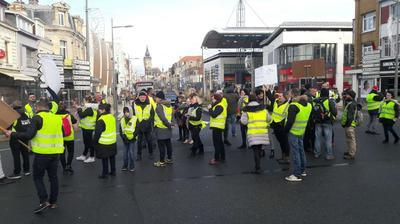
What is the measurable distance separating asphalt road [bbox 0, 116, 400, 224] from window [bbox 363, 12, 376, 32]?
30.5 m

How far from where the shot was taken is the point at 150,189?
21.6 feet

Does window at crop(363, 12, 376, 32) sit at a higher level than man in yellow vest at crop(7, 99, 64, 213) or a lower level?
higher

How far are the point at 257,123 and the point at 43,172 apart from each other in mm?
3992

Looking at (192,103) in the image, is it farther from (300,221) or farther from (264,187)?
(300,221)

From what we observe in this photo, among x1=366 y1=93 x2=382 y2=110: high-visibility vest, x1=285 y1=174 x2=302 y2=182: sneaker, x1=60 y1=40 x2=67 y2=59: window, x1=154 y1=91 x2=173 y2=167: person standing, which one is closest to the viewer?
x1=285 y1=174 x2=302 y2=182: sneaker

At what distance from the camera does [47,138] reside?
18.0 ft

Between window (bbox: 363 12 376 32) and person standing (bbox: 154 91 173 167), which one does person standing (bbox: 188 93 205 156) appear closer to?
person standing (bbox: 154 91 173 167)

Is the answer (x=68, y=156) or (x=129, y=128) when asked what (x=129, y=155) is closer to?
(x=129, y=128)

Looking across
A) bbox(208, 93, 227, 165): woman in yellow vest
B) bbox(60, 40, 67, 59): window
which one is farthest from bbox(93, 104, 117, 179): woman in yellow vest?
bbox(60, 40, 67, 59): window

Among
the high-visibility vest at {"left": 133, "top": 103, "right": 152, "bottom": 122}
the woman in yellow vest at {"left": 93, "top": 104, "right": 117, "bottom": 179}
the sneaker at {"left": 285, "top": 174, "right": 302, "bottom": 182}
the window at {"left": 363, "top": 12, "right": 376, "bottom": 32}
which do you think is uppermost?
the window at {"left": 363, "top": 12, "right": 376, "bottom": 32}

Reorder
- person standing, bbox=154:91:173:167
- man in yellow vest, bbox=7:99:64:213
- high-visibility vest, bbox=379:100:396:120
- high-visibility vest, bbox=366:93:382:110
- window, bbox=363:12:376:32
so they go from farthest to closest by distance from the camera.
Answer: window, bbox=363:12:376:32, high-visibility vest, bbox=366:93:382:110, high-visibility vest, bbox=379:100:396:120, person standing, bbox=154:91:173:167, man in yellow vest, bbox=7:99:64:213

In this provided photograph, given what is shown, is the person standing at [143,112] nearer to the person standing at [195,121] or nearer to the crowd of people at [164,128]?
the crowd of people at [164,128]

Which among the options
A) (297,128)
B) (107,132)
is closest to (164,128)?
(107,132)

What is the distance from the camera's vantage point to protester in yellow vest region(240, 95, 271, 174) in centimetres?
732
